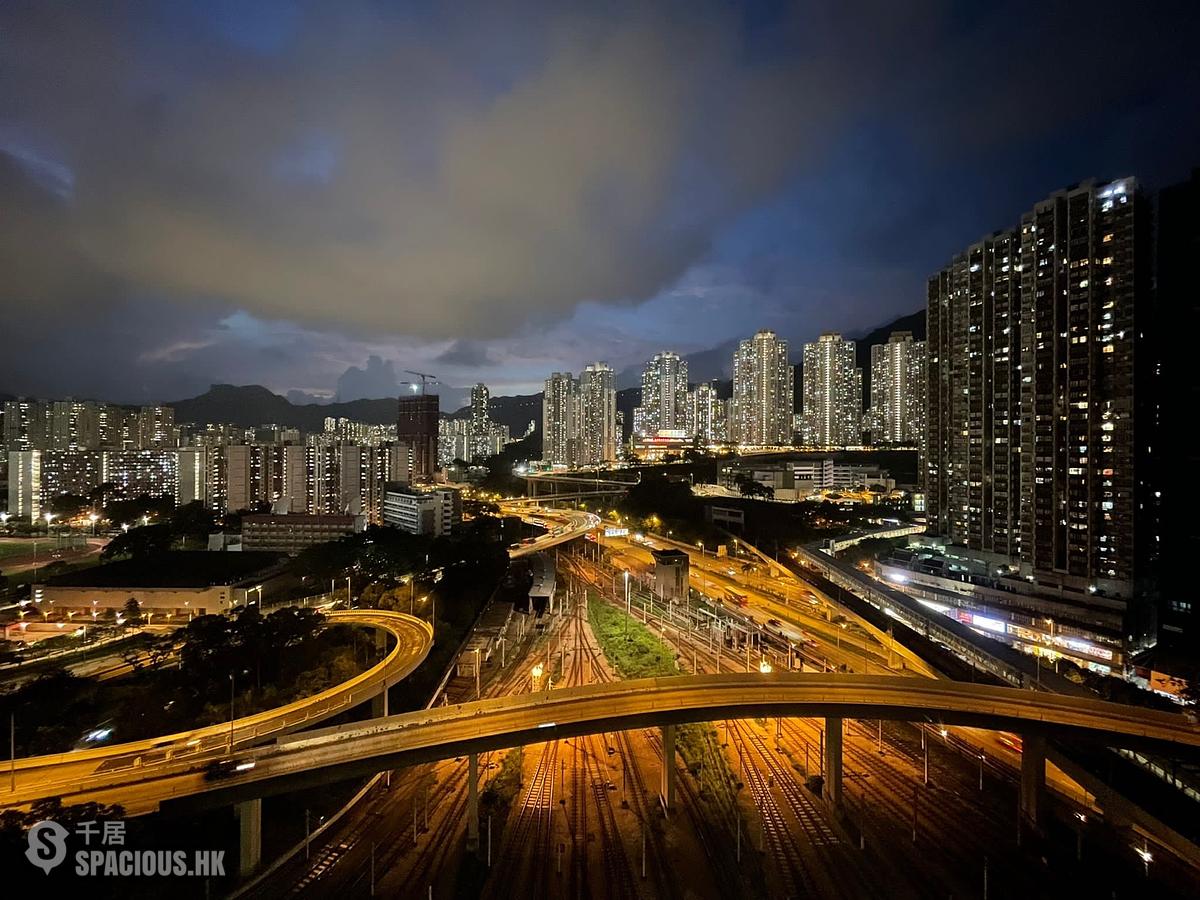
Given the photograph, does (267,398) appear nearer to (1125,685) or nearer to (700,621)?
(700,621)

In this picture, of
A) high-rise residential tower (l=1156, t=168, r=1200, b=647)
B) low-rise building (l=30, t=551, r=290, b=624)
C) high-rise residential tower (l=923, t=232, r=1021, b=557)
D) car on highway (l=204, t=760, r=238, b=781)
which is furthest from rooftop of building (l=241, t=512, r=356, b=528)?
high-rise residential tower (l=1156, t=168, r=1200, b=647)

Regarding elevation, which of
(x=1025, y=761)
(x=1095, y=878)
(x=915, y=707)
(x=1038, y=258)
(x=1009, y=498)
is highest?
(x=1038, y=258)

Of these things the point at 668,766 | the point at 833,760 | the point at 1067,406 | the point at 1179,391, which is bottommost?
the point at 668,766

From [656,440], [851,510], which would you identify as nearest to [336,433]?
[656,440]

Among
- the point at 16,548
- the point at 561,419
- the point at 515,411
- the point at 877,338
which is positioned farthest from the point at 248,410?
the point at 877,338

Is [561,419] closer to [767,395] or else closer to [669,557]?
[767,395]

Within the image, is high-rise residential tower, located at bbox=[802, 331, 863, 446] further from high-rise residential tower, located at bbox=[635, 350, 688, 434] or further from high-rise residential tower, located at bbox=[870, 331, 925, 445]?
high-rise residential tower, located at bbox=[635, 350, 688, 434]
